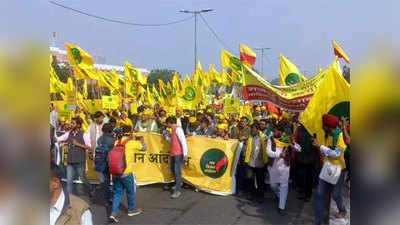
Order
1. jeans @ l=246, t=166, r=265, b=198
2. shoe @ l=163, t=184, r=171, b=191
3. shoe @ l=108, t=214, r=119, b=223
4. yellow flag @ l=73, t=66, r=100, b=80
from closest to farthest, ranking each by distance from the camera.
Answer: shoe @ l=108, t=214, r=119, b=223 → jeans @ l=246, t=166, r=265, b=198 → shoe @ l=163, t=184, r=171, b=191 → yellow flag @ l=73, t=66, r=100, b=80

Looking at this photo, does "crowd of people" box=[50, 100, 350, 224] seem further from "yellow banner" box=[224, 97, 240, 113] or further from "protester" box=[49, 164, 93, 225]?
"protester" box=[49, 164, 93, 225]

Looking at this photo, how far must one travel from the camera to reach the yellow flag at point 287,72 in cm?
857

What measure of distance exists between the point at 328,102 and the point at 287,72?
4142 mm

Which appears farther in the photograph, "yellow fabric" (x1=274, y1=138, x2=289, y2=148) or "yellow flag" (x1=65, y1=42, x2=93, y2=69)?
"yellow flag" (x1=65, y1=42, x2=93, y2=69)

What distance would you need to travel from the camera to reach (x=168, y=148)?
7.29m

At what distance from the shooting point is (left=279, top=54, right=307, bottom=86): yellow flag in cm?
857

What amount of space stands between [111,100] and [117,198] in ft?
21.0

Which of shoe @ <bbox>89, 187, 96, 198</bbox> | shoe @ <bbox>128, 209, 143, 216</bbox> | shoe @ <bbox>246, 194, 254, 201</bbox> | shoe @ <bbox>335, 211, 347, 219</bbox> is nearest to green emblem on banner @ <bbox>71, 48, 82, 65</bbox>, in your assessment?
shoe @ <bbox>89, 187, 96, 198</bbox>

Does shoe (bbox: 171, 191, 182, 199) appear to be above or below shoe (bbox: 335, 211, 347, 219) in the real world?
below

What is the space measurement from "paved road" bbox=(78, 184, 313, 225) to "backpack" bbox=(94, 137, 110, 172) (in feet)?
2.44
